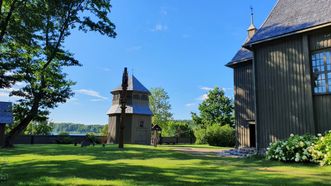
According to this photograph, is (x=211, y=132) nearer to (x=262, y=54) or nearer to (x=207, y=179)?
(x=262, y=54)

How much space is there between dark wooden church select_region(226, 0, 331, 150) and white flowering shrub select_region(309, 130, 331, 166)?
5.49 ft

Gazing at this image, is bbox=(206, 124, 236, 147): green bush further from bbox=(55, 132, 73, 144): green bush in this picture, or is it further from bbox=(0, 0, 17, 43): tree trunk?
bbox=(0, 0, 17, 43): tree trunk

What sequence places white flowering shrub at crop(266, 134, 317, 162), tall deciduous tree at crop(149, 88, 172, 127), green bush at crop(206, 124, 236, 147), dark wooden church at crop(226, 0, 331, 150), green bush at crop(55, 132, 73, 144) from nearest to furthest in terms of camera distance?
white flowering shrub at crop(266, 134, 317, 162)
dark wooden church at crop(226, 0, 331, 150)
green bush at crop(206, 124, 236, 147)
green bush at crop(55, 132, 73, 144)
tall deciduous tree at crop(149, 88, 172, 127)

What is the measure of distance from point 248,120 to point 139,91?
57.7ft

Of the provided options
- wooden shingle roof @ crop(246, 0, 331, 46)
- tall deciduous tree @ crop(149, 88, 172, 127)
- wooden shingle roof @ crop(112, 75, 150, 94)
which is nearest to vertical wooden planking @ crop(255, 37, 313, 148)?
wooden shingle roof @ crop(246, 0, 331, 46)

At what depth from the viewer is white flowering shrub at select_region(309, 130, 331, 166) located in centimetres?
1041

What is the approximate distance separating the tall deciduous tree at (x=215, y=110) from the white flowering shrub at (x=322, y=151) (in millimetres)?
35683

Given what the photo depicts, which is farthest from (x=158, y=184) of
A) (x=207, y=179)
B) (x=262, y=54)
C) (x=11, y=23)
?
(x=11, y=23)

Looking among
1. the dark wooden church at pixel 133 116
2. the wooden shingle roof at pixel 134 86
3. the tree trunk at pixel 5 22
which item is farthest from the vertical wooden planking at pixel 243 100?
the wooden shingle roof at pixel 134 86

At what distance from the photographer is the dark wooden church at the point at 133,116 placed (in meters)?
32.5

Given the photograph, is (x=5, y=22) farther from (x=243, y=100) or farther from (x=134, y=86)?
(x=134, y=86)

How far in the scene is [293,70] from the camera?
13.6m

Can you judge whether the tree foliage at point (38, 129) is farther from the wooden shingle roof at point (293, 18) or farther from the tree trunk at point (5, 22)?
the wooden shingle roof at point (293, 18)

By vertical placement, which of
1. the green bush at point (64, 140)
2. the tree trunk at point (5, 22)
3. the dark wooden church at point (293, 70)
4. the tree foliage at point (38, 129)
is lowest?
the green bush at point (64, 140)
